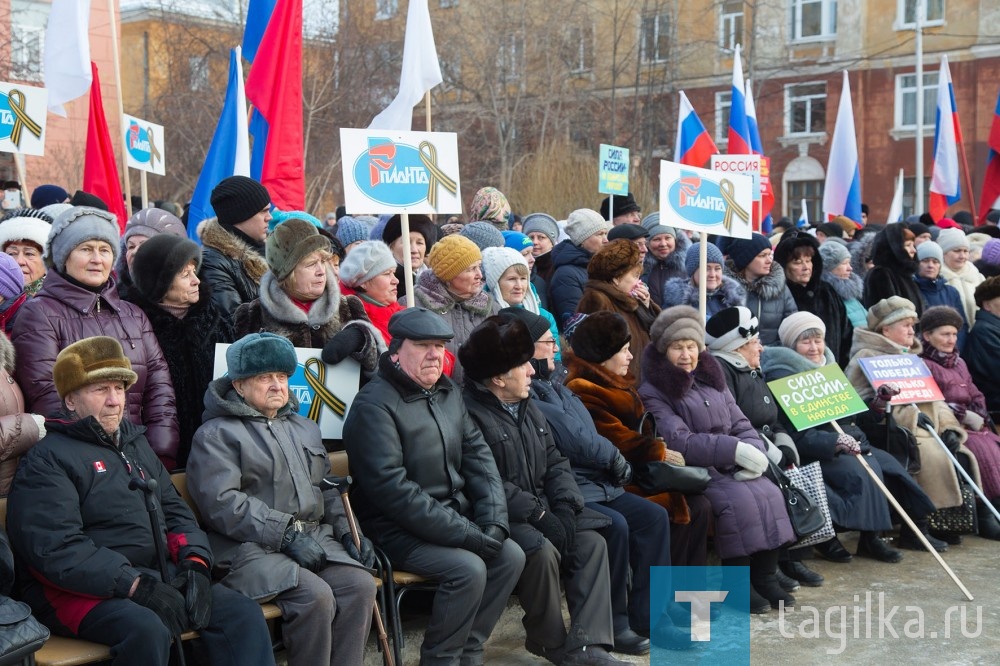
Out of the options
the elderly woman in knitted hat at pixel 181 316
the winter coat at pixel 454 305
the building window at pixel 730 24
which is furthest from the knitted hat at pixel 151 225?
the building window at pixel 730 24

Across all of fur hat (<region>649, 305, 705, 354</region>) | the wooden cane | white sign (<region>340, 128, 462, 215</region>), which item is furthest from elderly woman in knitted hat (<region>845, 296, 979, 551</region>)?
white sign (<region>340, 128, 462, 215</region>)

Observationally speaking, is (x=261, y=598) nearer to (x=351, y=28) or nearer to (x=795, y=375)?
(x=795, y=375)

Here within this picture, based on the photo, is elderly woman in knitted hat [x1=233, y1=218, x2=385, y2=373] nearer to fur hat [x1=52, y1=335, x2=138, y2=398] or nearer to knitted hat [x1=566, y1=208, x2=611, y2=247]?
fur hat [x1=52, y1=335, x2=138, y2=398]

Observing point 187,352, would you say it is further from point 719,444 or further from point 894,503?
point 894,503

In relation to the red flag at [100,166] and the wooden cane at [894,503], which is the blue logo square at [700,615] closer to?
the wooden cane at [894,503]

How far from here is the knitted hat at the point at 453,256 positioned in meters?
6.66

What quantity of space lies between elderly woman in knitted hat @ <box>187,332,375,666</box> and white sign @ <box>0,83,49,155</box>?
4.51 m

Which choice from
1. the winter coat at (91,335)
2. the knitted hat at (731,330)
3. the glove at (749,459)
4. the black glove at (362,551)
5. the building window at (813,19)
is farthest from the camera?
the building window at (813,19)

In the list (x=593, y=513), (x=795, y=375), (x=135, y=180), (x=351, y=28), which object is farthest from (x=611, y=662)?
(x=351, y=28)

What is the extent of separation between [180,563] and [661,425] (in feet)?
10.2

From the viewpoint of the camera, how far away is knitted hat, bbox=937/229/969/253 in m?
11.2

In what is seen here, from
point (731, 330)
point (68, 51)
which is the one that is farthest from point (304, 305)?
point (68, 51)

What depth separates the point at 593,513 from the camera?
→ 614 centimetres

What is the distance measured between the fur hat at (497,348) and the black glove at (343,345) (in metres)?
0.54
